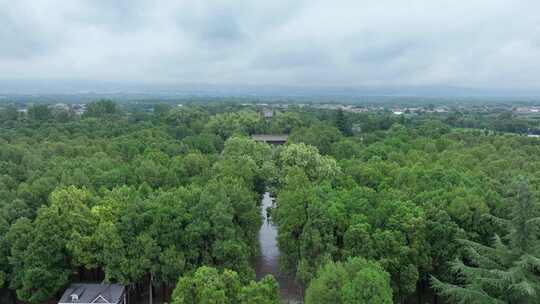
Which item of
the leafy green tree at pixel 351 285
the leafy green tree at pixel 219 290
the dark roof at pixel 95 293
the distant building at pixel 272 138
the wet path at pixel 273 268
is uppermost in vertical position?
the leafy green tree at pixel 351 285

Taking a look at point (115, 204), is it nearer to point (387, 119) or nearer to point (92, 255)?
point (92, 255)

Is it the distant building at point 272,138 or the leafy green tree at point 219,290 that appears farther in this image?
the distant building at point 272,138

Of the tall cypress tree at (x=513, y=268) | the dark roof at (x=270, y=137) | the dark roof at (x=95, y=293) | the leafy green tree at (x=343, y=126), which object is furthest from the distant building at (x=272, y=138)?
the tall cypress tree at (x=513, y=268)

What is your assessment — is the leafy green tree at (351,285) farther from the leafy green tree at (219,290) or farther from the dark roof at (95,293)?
the dark roof at (95,293)

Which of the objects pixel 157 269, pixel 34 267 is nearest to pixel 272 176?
pixel 157 269

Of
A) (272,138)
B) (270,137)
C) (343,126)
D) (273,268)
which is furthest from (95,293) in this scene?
(343,126)

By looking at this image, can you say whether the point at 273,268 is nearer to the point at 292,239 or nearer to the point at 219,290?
the point at 292,239
